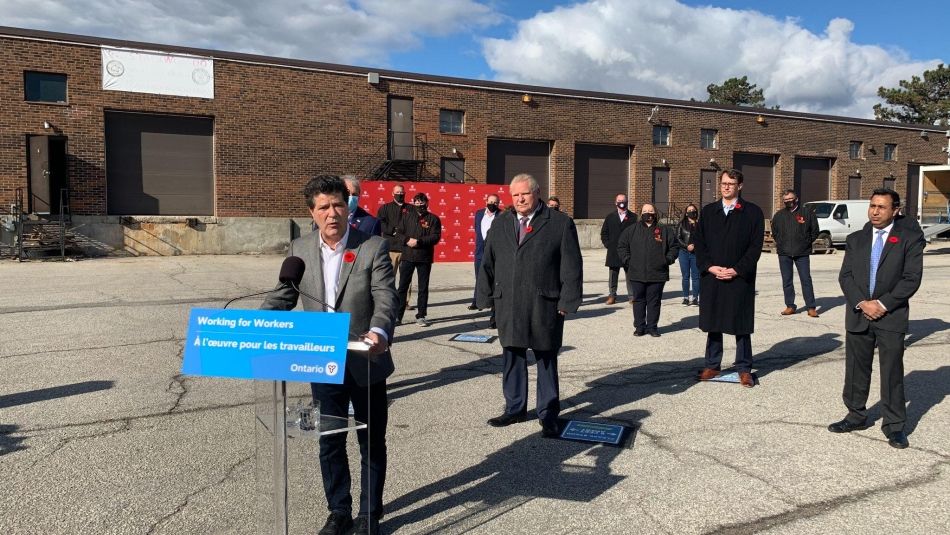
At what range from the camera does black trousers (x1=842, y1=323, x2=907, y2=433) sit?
484cm

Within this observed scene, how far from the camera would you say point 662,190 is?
29875 mm

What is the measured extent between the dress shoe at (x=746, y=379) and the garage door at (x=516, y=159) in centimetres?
2030

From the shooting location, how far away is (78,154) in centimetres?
2033

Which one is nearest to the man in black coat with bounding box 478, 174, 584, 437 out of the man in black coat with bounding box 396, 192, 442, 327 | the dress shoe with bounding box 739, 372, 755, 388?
the dress shoe with bounding box 739, 372, 755, 388

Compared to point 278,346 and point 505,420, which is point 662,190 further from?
point 278,346

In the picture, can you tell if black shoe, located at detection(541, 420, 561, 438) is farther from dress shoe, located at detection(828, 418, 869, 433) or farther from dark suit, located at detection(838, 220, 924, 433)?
dark suit, located at detection(838, 220, 924, 433)

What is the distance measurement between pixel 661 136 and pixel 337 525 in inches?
1130

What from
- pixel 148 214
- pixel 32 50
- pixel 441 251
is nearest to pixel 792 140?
pixel 441 251

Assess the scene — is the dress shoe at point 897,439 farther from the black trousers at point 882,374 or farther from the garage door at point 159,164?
the garage door at point 159,164

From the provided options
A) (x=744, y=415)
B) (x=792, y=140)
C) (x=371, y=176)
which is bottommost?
(x=744, y=415)

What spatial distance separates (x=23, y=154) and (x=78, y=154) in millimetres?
1390

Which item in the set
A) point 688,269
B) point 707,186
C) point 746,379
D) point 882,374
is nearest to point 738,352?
point 746,379

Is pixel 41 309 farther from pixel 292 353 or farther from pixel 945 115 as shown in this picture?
→ pixel 945 115

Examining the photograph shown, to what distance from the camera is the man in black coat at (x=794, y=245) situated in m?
10.8
